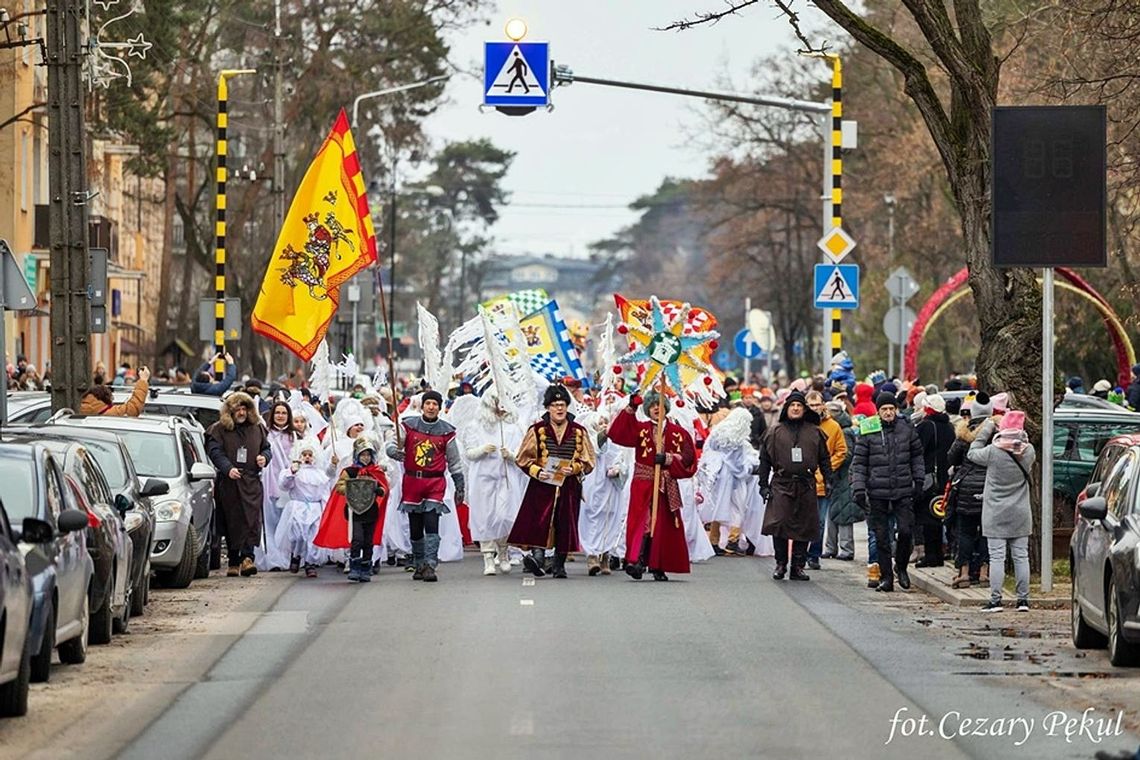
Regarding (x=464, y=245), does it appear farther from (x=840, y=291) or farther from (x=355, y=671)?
(x=355, y=671)

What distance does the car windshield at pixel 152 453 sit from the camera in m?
21.3

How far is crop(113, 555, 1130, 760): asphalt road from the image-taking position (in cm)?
1118

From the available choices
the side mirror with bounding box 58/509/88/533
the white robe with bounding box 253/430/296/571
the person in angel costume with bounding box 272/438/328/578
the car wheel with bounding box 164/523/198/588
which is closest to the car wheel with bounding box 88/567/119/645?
the side mirror with bounding box 58/509/88/533

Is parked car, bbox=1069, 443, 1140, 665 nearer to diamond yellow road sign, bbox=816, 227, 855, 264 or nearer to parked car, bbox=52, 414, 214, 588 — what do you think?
parked car, bbox=52, 414, 214, 588

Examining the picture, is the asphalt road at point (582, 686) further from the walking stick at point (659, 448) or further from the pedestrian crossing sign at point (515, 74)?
the pedestrian crossing sign at point (515, 74)

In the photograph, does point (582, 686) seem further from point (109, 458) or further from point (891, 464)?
point (891, 464)

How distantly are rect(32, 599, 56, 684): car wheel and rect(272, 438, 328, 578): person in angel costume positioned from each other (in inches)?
374

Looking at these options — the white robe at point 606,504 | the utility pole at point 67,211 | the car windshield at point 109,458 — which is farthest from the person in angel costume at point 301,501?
the car windshield at point 109,458

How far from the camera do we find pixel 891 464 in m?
21.0

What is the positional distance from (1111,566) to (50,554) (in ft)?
20.3

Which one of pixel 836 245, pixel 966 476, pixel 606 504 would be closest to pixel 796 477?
pixel 966 476

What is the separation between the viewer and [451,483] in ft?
79.2

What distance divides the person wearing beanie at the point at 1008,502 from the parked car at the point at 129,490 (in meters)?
6.28

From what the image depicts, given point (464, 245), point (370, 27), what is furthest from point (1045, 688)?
point (464, 245)
